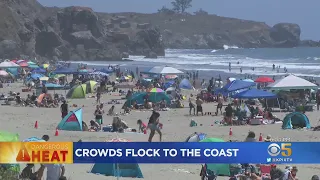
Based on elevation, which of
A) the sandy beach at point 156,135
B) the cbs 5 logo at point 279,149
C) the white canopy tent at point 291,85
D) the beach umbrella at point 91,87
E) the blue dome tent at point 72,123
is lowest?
the sandy beach at point 156,135

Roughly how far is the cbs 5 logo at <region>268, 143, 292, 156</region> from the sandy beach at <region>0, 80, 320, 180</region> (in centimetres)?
418

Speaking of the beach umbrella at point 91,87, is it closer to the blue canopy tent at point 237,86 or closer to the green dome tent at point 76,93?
the green dome tent at point 76,93

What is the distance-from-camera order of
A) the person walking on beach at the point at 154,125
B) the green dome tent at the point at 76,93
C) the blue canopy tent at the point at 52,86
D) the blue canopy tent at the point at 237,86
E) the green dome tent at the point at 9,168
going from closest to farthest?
the green dome tent at the point at 9,168 < the person walking on beach at the point at 154,125 < the blue canopy tent at the point at 237,86 < the green dome tent at the point at 76,93 < the blue canopy tent at the point at 52,86

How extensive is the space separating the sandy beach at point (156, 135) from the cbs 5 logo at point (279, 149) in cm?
418

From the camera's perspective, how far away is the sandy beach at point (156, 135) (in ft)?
44.2

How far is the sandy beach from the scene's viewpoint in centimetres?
1348

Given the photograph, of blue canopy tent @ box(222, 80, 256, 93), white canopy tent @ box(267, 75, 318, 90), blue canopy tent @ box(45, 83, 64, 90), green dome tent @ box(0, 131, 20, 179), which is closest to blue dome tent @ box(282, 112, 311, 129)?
white canopy tent @ box(267, 75, 318, 90)

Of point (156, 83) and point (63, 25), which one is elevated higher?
point (63, 25)

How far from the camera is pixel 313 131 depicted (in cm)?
1978

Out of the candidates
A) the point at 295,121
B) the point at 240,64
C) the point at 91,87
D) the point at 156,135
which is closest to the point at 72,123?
the point at 156,135

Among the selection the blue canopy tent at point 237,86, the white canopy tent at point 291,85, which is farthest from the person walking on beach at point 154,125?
the blue canopy tent at point 237,86

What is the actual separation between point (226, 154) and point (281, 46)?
604 ft

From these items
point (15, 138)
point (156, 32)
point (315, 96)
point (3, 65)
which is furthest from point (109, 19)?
point (15, 138)

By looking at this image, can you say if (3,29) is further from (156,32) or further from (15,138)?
(15,138)
